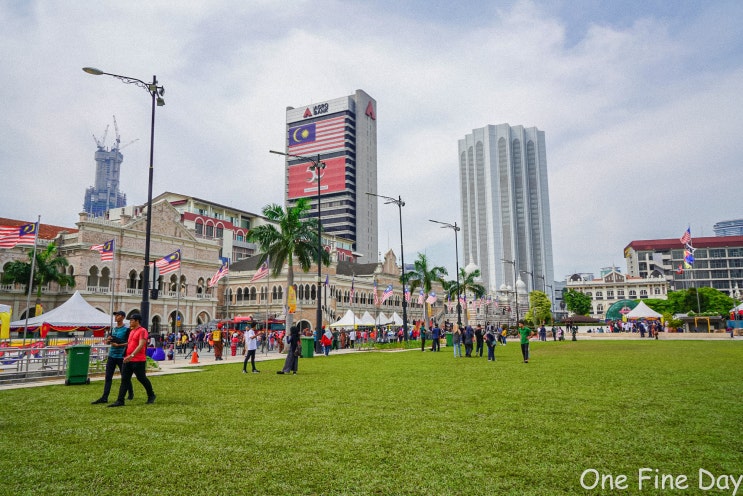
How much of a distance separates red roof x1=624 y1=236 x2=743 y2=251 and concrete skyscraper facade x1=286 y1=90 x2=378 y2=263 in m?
78.3

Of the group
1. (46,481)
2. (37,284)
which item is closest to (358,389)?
(46,481)

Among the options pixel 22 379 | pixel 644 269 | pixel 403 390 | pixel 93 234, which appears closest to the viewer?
pixel 403 390

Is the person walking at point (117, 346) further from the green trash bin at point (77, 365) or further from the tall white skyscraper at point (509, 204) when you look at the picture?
the tall white skyscraper at point (509, 204)

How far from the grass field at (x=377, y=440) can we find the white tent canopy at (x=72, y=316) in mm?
13998

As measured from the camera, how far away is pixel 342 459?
18.5ft

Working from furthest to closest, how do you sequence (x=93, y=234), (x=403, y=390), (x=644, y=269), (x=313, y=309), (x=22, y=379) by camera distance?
1. (x=644, y=269)
2. (x=313, y=309)
3. (x=93, y=234)
4. (x=22, y=379)
5. (x=403, y=390)

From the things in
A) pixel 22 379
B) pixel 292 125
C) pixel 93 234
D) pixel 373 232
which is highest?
pixel 292 125

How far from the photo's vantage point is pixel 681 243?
131 m

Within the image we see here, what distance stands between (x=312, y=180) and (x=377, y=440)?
131452 millimetres

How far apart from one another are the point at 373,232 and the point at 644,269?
78.8 meters

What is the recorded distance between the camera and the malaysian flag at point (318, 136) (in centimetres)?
13930

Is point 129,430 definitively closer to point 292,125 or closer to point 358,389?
point 358,389

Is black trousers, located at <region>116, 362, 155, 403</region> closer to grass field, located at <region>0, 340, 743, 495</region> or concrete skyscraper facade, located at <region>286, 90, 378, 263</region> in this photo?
grass field, located at <region>0, 340, 743, 495</region>

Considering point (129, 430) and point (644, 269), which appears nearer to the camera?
point (129, 430)
